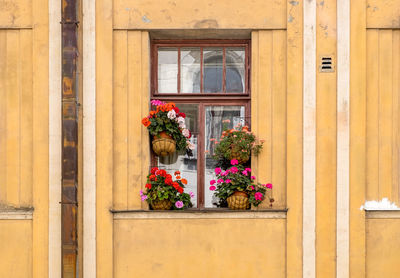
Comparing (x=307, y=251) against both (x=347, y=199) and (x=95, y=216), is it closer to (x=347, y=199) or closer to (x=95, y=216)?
(x=347, y=199)

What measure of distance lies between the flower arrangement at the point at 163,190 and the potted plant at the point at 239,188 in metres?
0.43

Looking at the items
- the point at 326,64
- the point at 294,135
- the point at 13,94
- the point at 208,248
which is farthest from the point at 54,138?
the point at 326,64

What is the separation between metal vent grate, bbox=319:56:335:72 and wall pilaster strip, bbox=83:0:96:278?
2896mm

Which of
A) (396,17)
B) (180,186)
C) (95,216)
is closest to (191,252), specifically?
(180,186)

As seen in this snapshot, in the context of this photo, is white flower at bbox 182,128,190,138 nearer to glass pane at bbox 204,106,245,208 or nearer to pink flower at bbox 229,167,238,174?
glass pane at bbox 204,106,245,208

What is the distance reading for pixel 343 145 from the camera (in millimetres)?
4988

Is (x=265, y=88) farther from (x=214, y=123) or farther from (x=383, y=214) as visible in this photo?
(x=383, y=214)

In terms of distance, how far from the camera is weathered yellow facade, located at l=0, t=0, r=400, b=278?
16.4ft

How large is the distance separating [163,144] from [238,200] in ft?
3.87

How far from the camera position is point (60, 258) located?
16.4ft

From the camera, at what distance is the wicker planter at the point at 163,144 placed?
5027 millimetres

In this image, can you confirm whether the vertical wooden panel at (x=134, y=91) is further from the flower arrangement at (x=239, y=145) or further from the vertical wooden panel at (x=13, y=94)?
the vertical wooden panel at (x=13, y=94)

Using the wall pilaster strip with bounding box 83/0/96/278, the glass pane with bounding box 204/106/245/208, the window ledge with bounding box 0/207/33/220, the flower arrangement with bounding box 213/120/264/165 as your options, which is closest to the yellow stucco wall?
the wall pilaster strip with bounding box 83/0/96/278

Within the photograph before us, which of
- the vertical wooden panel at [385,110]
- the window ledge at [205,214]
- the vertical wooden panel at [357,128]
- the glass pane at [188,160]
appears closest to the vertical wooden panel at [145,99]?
the window ledge at [205,214]
